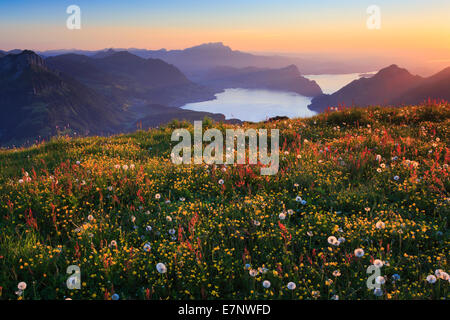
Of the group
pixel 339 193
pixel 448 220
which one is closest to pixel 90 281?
pixel 339 193

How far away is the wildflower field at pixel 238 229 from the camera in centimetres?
348

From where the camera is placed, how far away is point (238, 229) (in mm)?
4586

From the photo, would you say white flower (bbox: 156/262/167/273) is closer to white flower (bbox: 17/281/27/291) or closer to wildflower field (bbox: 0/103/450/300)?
Answer: wildflower field (bbox: 0/103/450/300)

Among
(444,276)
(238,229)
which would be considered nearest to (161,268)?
(238,229)

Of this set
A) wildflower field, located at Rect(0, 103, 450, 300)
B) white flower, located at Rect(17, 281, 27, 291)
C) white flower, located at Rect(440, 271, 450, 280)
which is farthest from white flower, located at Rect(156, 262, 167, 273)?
white flower, located at Rect(440, 271, 450, 280)

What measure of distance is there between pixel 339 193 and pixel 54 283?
15.6 feet

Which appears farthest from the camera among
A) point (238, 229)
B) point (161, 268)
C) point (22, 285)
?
point (238, 229)

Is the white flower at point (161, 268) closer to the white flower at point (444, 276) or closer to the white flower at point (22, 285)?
the white flower at point (22, 285)

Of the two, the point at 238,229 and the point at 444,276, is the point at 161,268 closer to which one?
the point at 238,229

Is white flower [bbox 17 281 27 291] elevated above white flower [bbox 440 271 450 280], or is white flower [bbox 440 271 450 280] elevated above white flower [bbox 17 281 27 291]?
white flower [bbox 440 271 450 280]

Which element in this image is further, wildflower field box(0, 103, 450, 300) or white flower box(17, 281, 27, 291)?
wildflower field box(0, 103, 450, 300)

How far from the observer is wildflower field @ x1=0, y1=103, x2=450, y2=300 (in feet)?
11.4

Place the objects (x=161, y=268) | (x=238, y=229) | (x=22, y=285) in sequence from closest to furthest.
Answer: (x=22, y=285) < (x=161, y=268) < (x=238, y=229)

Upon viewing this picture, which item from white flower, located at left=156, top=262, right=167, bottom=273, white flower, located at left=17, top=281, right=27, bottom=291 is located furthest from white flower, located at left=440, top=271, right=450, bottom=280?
white flower, located at left=17, top=281, right=27, bottom=291
